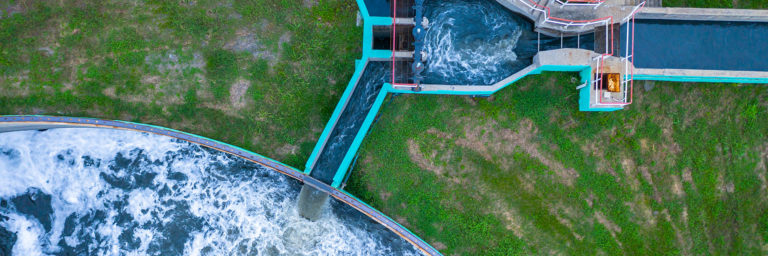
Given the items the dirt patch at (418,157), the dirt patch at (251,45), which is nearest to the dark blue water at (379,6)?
the dirt patch at (251,45)

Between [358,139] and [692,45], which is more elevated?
[692,45]

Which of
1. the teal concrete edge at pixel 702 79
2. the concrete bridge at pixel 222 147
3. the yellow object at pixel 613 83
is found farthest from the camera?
the concrete bridge at pixel 222 147

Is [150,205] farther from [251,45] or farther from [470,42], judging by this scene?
[470,42]

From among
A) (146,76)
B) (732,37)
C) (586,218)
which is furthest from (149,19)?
(732,37)

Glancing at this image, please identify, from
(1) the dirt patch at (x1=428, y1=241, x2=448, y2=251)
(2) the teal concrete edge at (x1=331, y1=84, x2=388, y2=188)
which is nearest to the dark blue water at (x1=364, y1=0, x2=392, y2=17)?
(2) the teal concrete edge at (x1=331, y1=84, x2=388, y2=188)

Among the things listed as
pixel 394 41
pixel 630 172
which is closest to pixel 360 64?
pixel 394 41

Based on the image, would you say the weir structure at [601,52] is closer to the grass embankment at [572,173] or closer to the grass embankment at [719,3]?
the grass embankment at [719,3]

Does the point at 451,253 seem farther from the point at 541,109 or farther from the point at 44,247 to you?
the point at 44,247
